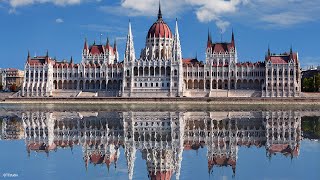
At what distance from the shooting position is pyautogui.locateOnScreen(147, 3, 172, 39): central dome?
133 m

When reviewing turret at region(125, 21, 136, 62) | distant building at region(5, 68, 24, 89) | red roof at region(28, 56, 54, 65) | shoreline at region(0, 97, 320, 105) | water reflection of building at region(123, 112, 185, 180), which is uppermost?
turret at region(125, 21, 136, 62)

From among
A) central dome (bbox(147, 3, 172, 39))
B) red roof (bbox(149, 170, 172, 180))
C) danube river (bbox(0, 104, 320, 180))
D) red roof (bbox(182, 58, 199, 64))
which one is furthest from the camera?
central dome (bbox(147, 3, 172, 39))

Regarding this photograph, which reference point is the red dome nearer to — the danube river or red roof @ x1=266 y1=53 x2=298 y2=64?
red roof @ x1=266 y1=53 x2=298 y2=64

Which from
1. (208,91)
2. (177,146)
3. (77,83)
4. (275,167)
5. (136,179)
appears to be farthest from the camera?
(77,83)

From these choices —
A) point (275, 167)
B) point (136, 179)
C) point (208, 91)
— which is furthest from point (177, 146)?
point (208, 91)

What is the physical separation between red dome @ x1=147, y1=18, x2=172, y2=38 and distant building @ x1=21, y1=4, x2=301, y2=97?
24cm

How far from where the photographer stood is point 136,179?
21.0 m

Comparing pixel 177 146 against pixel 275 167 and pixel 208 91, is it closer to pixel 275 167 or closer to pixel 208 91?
pixel 275 167

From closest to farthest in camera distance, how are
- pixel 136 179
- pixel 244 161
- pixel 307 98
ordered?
pixel 136 179 < pixel 244 161 < pixel 307 98

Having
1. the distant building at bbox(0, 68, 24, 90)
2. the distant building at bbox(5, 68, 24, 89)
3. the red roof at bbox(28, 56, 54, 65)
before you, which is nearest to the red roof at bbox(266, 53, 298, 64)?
the red roof at bbox(28, 56, 54, 65)

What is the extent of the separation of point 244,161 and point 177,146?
5.66 meters

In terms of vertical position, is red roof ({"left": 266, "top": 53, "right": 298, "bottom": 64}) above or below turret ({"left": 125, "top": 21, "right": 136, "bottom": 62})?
below

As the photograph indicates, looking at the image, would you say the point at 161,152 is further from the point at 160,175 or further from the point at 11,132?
the point at 11,132

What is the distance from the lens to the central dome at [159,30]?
133 meters
